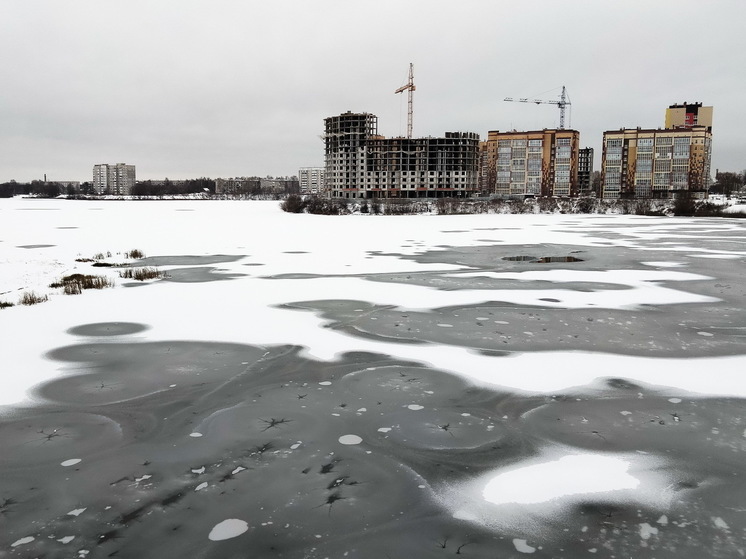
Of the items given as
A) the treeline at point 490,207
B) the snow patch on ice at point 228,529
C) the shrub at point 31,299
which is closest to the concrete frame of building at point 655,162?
the treeline at point 490,207

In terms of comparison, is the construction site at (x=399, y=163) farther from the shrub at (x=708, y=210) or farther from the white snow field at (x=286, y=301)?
the white snow field at (x=286, y=301)

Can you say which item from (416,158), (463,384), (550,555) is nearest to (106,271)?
(463,384)

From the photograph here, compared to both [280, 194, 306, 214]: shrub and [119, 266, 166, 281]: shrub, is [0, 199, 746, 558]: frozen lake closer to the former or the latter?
[119, 266, 166, 281]: shrub

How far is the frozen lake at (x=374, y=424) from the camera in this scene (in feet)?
13.6

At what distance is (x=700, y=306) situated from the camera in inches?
480

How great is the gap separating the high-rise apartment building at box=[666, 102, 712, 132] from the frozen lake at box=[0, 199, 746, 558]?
484ft

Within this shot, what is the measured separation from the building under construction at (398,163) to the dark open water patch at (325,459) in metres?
133

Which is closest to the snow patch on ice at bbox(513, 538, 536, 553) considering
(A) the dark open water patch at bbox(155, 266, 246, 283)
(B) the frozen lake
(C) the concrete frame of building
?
(B) the frozen lake

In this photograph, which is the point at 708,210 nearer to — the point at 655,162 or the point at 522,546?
the point at 522,546

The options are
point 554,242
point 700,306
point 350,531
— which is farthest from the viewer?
point 554,242

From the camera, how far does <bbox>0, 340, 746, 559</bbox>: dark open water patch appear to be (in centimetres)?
403

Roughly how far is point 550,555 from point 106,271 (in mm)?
17052

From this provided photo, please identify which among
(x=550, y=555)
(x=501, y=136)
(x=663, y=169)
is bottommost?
(x=550, y=555)

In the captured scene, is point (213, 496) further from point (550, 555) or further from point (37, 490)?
point (550, 555)
